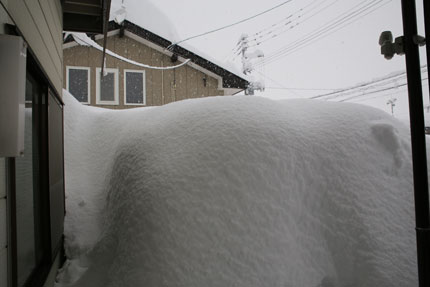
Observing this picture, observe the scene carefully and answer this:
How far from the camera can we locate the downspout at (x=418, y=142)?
1.86 m

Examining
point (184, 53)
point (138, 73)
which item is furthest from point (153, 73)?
point (184, 53)

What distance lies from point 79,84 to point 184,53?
3697mm

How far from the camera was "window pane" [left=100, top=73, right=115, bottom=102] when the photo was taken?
897 cm

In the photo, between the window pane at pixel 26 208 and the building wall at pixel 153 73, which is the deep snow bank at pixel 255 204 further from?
the building wall at pixel 153 73

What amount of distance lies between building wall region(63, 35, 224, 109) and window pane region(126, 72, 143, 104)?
21cm

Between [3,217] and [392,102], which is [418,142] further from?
[392,102]

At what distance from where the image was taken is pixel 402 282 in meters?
1.98

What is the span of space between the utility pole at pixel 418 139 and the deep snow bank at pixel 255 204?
26cm

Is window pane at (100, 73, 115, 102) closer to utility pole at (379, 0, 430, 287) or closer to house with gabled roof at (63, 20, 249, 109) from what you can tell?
house with gabled roof at (63, 20, 249, 109)

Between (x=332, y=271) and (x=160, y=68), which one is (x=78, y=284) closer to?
(x=332, y=271)

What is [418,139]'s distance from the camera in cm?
188

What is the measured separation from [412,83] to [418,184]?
717 mm

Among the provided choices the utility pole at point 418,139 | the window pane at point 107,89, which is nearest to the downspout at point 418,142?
the utility pole at point 418,139

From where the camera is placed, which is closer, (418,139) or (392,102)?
(418,139)
